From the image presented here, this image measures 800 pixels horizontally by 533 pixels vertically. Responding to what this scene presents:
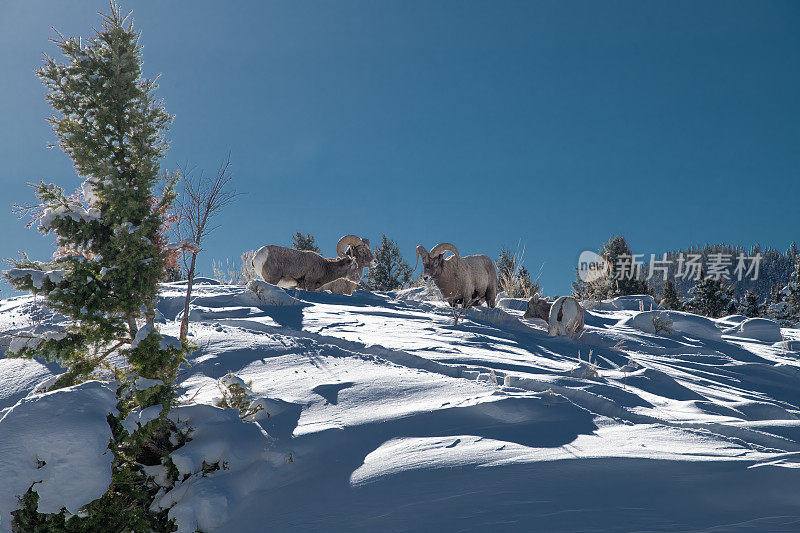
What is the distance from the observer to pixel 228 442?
2727 millimetres

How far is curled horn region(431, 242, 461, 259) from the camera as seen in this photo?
9.41 meters

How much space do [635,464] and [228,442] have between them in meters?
2.03

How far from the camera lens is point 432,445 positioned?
8.71 feet

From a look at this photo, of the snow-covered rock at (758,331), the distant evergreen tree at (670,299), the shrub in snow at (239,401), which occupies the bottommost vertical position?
the shrub in snow at (239,401)

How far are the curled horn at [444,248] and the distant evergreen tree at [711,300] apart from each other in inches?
512

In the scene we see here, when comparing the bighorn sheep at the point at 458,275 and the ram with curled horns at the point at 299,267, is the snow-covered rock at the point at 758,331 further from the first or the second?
the ram with curled horns at the point at 299,267

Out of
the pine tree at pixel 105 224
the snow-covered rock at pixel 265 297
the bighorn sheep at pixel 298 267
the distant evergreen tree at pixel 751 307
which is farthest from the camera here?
the distant evergreen tree at pixel 751 307

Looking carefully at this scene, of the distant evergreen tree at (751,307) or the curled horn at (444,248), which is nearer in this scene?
the curled horn at (444,248)

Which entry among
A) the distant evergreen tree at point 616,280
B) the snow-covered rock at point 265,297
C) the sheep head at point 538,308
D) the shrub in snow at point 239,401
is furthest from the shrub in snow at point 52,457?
the distant evergreen tree at point 616,280

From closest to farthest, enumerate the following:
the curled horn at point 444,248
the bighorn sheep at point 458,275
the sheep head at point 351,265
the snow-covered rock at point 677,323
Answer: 1. the snow-covered rock at point 677,323
2. the bighorn sheep at point 458,275
3. the curled horn at point 444,248
4. the sheep head at point 351,265

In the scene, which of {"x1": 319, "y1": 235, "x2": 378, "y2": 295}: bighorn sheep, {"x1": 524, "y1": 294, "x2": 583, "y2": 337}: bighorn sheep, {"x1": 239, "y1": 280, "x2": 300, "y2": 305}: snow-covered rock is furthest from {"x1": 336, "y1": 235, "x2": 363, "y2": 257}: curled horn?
{"x1": 524, "y1": 294, "x2": 583, "y2": 337}: bighorn sheep

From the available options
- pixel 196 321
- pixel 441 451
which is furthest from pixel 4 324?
pixel 441 451

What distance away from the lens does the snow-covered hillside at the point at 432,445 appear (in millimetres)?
2104

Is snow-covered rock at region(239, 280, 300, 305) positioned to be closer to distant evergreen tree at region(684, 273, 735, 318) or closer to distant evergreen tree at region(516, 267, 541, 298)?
distant evergreen tree at region(516, 267, 541, 298)
